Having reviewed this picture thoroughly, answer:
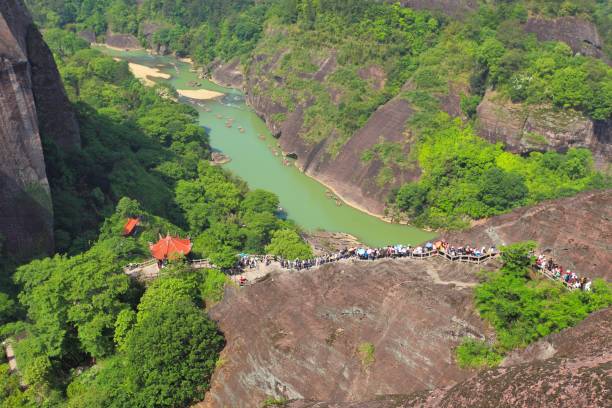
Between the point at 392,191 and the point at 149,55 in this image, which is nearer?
the point at 392,191

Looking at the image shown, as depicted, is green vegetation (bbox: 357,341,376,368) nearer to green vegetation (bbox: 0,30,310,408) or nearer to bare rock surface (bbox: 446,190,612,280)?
green vegetation (bbox: 0,30,310,408)

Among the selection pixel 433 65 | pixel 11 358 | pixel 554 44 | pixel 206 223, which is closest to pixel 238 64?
pixel 433 65

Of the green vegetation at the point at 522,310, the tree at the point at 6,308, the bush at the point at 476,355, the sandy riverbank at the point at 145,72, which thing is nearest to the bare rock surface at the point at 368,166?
the tree at the point at 6,308

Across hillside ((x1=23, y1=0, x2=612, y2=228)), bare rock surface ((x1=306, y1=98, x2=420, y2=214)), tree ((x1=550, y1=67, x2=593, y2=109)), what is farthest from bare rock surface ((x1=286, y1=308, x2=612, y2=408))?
tree ((x1=550, y1=67, x2=593, y2=109))

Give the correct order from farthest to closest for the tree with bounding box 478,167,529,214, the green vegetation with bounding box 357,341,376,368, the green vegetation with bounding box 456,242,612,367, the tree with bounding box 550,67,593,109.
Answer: the tree with bounding box 550,67,593,109 → the tree with bounding box 478,167,529,214 → the green vegetation with bounding box 357,341,376,368 → the green vegetation with bounding box 456,242,612,367

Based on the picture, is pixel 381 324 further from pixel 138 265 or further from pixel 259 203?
pixel 259 203

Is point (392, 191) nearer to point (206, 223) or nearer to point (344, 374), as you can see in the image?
point (206, 223)

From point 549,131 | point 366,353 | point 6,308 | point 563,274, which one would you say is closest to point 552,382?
point 366,353
